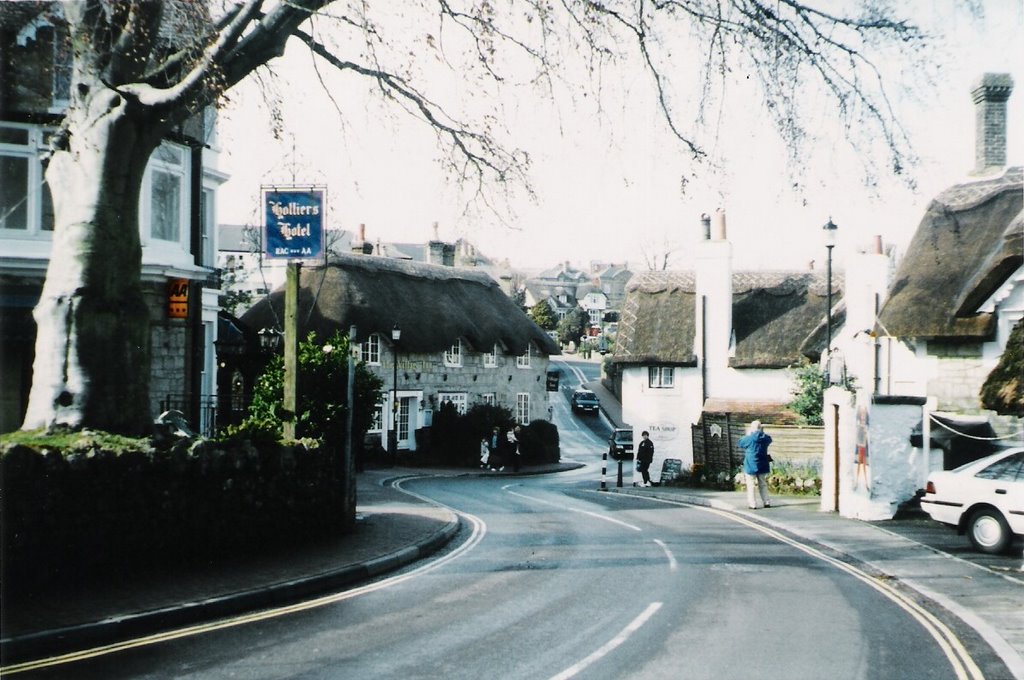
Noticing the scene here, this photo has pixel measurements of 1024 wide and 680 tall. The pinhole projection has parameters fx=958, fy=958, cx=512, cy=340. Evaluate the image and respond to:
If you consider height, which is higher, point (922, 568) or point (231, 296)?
point (231, 296)

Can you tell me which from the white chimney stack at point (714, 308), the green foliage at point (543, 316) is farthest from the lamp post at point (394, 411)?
the green foliage at point (543, 316)

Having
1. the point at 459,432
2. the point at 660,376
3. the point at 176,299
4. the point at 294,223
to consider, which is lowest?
the point at 459,432

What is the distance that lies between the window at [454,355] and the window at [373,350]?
3.91 meters

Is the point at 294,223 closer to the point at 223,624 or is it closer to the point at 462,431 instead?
the point at 223,624

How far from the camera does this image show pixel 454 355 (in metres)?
43.3

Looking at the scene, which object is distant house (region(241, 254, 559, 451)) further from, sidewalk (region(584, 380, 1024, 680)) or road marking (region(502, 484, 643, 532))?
sidewalk (region(584, 380, 1024, 680))

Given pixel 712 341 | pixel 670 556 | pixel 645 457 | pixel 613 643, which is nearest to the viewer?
pixel 613 643

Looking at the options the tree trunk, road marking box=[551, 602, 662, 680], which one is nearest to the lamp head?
road marking box=[551, 602, 662, 680]

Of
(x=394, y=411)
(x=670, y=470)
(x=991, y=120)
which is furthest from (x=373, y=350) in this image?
(x=991, y=120)

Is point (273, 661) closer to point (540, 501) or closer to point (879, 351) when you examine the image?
point (879, 351)

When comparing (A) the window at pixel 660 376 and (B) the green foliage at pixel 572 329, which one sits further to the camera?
(B) the green foliage at pixel 572 329

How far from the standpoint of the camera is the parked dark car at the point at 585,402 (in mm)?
63531

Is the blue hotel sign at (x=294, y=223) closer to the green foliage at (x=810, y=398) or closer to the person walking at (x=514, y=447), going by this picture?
the green foliage at (x=810, y=398)

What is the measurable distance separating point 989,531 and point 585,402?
4984cm
